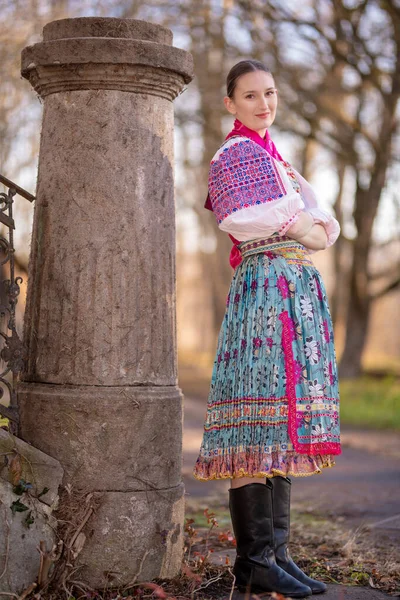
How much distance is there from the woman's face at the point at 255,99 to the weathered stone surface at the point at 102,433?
111 centimetres

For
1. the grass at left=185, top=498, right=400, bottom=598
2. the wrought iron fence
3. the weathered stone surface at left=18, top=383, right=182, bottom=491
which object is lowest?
the grass at left=185, top=498, right=400, bottom=598

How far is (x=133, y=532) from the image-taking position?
337 cm

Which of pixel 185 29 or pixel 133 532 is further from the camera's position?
pixel 185 29

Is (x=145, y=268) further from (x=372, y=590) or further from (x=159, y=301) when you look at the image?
(x=372, y=590)

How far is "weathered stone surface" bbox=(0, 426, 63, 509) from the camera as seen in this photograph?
10.5ft

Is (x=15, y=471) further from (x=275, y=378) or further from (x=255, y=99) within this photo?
(x=255, y=99)

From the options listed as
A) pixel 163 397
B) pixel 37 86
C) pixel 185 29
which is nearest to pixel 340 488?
pixel 163 397

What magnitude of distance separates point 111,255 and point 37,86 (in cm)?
79

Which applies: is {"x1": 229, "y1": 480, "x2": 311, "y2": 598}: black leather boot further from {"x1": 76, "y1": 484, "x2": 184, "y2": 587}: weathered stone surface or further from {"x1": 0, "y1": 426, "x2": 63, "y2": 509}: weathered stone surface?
{"x1": 0, "y1": 426, "x2": 63, "y2": 509}: weathered stone surface

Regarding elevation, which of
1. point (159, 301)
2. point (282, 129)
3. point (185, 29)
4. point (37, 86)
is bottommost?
point (159, 301)

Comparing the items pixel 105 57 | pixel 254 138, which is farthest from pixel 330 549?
pixel 105 57

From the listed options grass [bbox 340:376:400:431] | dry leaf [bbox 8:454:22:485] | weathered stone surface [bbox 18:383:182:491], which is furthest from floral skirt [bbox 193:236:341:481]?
grass [bbox 340:376:400:431]

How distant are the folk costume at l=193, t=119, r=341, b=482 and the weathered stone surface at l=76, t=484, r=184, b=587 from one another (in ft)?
0.79

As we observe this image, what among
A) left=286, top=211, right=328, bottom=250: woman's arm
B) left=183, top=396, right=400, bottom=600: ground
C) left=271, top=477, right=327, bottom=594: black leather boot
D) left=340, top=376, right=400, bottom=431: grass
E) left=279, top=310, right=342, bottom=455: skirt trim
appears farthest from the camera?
left=340, top=376, right=400, bottom=431: grass
